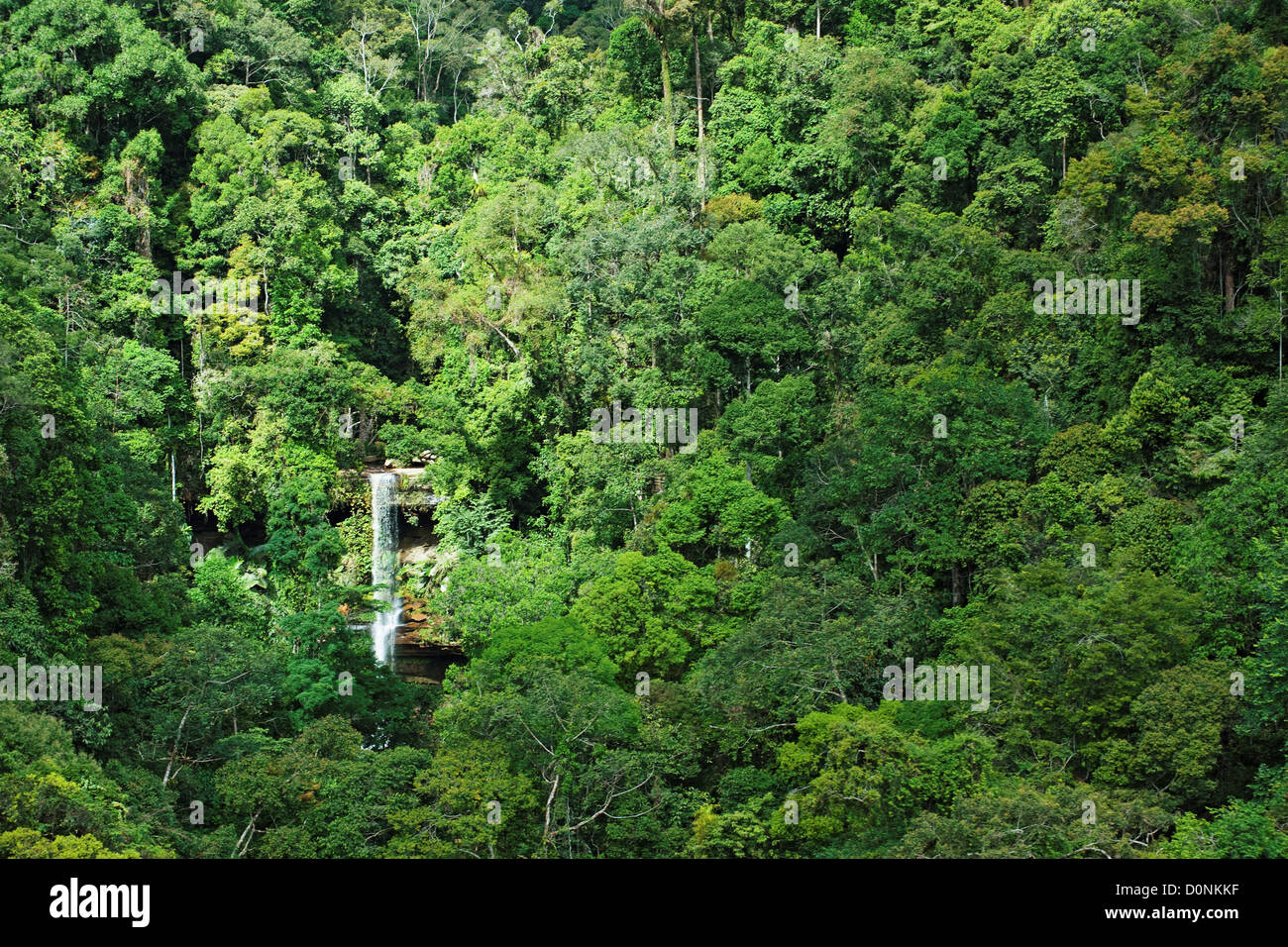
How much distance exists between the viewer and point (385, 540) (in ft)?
154

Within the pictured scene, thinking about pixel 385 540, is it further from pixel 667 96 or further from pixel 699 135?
pixel 667 96

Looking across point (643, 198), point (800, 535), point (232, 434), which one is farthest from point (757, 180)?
point (232, 434)

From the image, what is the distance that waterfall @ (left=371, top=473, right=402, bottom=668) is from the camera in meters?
45.7

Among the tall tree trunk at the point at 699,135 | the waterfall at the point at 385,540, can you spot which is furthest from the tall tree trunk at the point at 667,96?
the waterfall at the point at 385,540

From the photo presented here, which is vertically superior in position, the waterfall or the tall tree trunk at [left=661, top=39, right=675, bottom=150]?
the tall tree trunk at [left=661, top=39, right=675, bottom=150]

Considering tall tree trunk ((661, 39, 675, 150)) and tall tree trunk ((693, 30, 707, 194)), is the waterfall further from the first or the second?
tall tree trunk ((661, 39, 675, 150))

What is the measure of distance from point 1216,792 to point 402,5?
2043 inches

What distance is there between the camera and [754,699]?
28.2 meters

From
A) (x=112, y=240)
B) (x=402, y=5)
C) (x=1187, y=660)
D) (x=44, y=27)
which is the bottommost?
(x=1187, y=660)

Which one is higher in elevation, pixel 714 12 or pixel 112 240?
pixel 714 12

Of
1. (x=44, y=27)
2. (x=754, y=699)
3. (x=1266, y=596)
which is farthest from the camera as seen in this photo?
(x=44, y=27)

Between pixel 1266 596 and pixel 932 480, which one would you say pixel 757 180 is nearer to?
pixel 932 480

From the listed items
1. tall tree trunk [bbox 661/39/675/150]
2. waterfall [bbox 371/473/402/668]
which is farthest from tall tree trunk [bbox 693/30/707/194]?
waterfall [bbox 371/473/402/668]

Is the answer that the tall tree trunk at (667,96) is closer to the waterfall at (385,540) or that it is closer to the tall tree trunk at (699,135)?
the tall tree trunk at (699,135)
